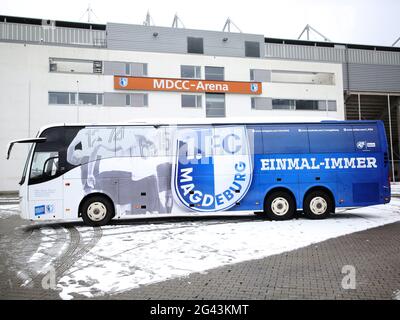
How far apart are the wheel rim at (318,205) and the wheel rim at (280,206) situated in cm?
88

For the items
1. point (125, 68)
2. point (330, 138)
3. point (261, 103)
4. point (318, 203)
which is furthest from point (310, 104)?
point (318, 203)

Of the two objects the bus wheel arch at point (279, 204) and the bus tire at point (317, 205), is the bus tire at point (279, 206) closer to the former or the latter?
the bus wheel arch at point (279, 204)

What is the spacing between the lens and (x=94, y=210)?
10633mm

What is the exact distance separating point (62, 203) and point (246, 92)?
25302mm

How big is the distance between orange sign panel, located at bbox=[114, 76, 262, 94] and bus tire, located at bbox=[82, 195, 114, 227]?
2106 centimetres

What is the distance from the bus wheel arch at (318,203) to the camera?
11.3m

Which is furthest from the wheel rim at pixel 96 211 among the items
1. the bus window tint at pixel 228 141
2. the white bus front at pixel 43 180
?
the bus window tint at pixel 228 141

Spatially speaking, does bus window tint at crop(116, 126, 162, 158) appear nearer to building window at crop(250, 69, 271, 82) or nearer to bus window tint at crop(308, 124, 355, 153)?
bus window tint at crop(308, 124, 355, 153)

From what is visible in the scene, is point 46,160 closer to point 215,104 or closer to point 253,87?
point 215,104
